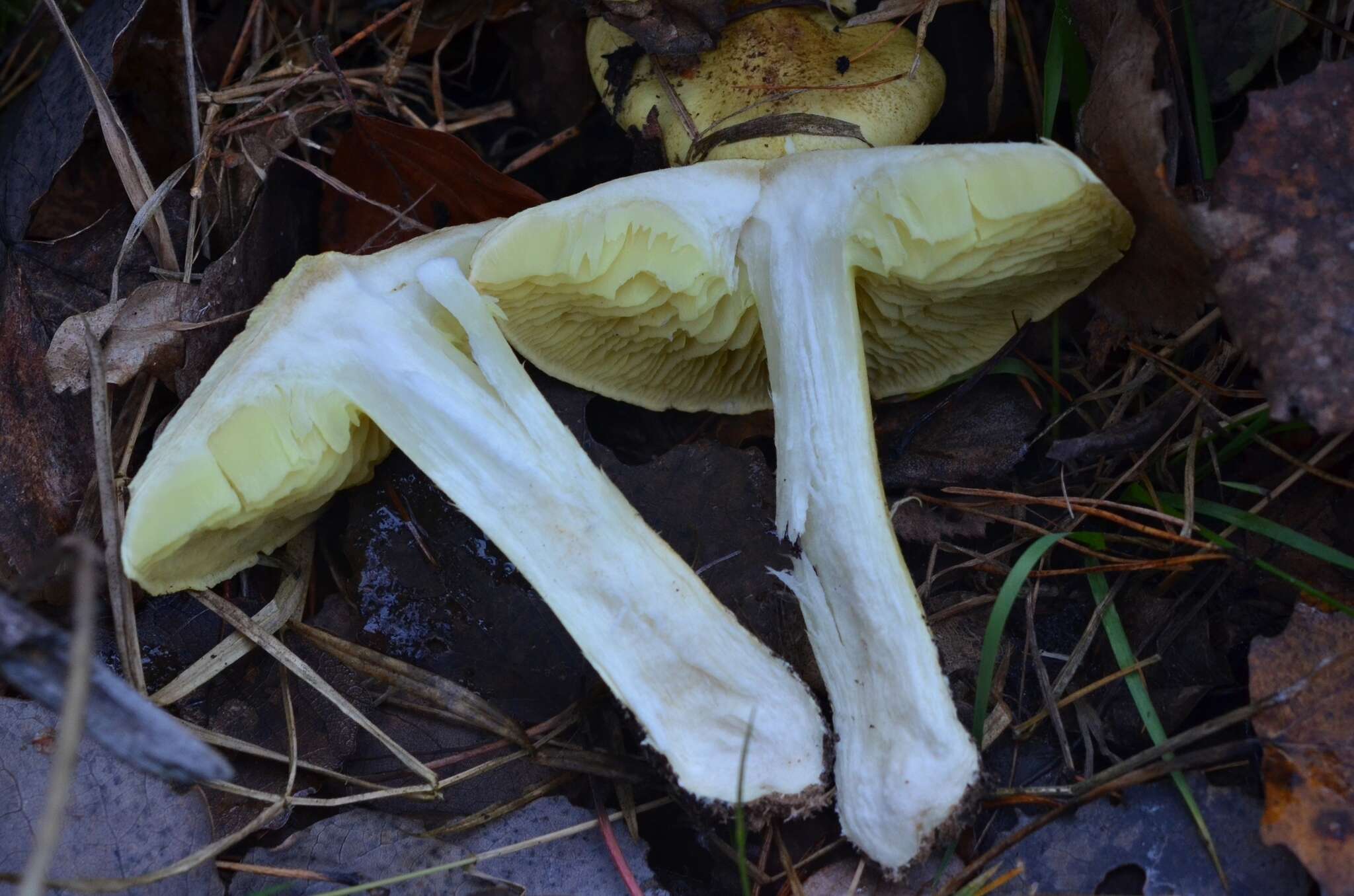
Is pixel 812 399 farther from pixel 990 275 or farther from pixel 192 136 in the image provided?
pixel 192 136

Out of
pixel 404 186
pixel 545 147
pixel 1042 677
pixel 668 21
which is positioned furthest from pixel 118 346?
pixel 1042 677

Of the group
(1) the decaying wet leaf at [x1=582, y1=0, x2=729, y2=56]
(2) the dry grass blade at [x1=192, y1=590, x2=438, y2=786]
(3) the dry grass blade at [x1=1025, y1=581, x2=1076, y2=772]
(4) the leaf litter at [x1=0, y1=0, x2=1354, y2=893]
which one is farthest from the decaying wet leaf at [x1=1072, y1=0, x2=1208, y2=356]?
(2) the dry grass blade at [x1=192, y1=590, x2=438, y2=786]

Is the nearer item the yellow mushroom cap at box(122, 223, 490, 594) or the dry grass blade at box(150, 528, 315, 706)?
the yellow mushroom cap at box(122, 223, 490, 594)

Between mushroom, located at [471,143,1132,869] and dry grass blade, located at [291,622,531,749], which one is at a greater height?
mushroom, located at [471,143,1132,869]

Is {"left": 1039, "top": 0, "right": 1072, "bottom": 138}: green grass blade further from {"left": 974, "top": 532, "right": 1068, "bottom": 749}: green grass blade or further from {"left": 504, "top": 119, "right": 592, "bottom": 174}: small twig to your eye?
{"left": 504, "top": 119, "right": 592, "bottom": 174}: small twig

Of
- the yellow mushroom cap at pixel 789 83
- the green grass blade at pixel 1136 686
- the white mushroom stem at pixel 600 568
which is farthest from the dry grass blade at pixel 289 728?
the green grass blade at pixel 1136 686

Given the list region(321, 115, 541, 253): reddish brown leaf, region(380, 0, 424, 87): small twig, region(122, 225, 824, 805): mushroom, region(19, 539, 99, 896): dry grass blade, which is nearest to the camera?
region(19, 539, 99, 896): dry grass blade

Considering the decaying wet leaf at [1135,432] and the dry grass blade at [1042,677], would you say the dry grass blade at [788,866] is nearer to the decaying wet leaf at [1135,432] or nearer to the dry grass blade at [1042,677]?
the dry grass blade at [1042,677]

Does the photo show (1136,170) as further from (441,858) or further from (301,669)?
(301,669)
